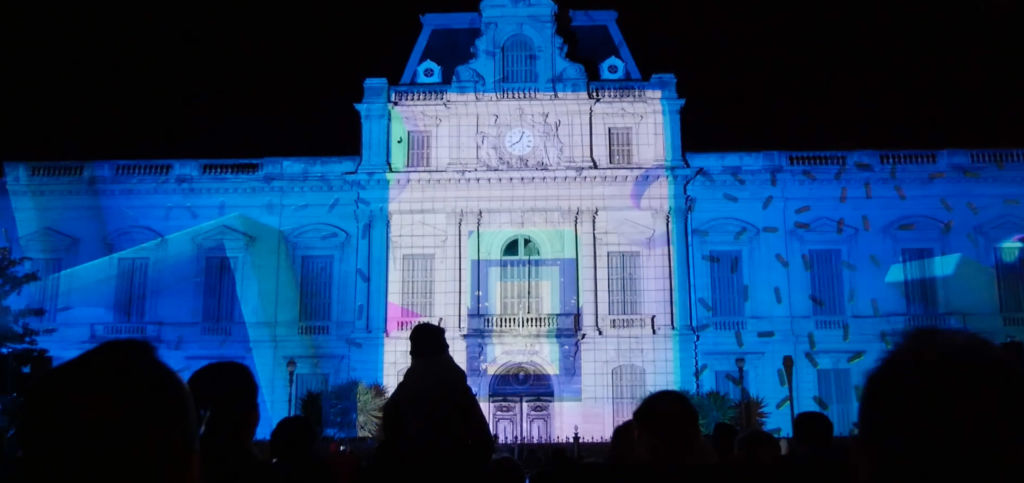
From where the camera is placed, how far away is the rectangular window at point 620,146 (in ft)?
98.4

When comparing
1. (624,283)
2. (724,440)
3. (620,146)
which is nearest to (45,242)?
(624,283)

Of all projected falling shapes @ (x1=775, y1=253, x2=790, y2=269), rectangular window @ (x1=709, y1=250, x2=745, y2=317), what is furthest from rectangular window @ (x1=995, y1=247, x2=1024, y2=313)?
rectangular window @ (x1=709, y1=250, x2=745, y2=317)

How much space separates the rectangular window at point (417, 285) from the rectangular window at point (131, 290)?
9.38m

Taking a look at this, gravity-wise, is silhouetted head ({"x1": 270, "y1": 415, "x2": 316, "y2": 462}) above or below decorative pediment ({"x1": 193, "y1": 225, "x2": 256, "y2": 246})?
below

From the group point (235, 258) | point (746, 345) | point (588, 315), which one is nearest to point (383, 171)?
point (235, 258)

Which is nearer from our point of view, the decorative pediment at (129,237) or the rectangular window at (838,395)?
the rectangular window at (838,395)

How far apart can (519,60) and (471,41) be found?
2716 mm

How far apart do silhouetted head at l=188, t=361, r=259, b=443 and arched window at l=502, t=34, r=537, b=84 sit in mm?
27122

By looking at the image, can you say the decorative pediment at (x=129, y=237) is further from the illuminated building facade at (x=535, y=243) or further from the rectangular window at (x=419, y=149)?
the rectangular window at (x=419, y=149)

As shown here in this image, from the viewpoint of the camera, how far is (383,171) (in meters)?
29.5

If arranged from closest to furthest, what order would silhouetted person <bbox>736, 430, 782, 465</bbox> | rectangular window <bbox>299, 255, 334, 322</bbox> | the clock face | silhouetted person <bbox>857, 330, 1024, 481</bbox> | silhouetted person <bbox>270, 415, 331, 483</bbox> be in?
1. silhouetted person <bbox>857, 330, 1024, 481</bbox>
2. silhouetted person <bbox>270, 415, 331, 483</bbox>
3. silhouetted person <bbox>736, 430, 782, 465</bbox>
4. the clock face
5. rectangular window <bbox>299, 255, 334, 322</bbox>

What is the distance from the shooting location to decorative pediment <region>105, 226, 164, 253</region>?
30.9m

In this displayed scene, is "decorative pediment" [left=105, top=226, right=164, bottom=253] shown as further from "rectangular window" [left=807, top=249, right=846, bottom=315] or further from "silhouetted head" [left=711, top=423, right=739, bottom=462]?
"silhouetted head" [left=711, top=423, right=739, bottom=462]

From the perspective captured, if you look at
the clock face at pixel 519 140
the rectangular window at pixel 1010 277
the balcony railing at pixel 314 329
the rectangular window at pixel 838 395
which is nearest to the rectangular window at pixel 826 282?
the rectangular window at pixel 838 395
